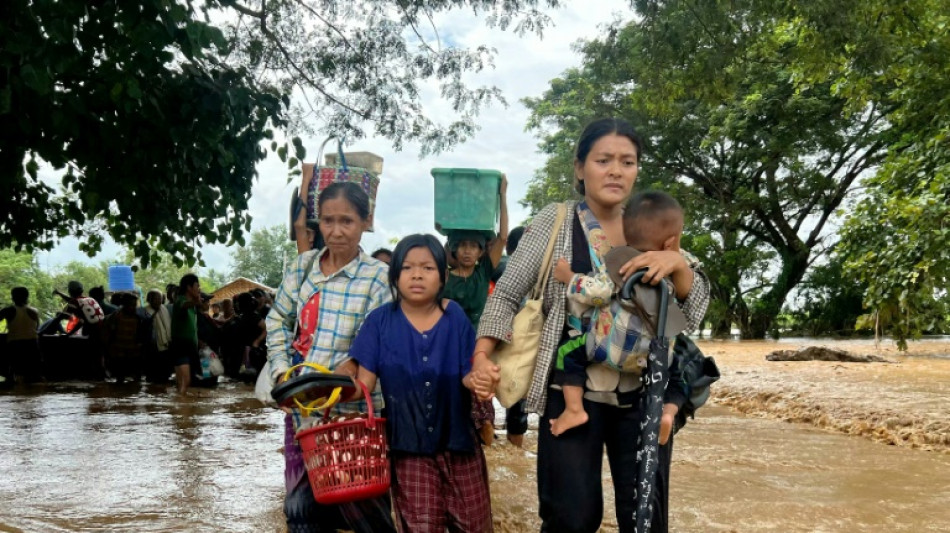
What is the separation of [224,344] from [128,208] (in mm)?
7177

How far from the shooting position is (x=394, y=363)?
10.2 feet

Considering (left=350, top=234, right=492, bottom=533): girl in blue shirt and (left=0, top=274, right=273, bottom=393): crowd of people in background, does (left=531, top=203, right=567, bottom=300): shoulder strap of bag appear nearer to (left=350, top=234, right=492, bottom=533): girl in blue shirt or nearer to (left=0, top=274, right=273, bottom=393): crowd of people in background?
(left=350, top=234, right=492, bottom=533): girl in blue shirt

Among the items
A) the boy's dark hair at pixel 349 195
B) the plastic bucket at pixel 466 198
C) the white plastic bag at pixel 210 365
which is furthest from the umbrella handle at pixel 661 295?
the white plastic bag at pixel 210 365

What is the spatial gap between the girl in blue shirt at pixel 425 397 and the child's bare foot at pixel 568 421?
0.64 m

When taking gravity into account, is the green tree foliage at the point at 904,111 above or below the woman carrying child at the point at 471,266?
above

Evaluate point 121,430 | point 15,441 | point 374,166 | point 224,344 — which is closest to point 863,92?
point 374,166

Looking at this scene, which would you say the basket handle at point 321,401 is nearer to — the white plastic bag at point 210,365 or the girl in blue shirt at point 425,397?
the girl in blue shirt at point 425,397

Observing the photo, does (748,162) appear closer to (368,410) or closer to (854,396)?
(854,396)

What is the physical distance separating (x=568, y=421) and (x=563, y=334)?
0.28m

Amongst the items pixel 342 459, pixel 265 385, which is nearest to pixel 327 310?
pixel 265 385

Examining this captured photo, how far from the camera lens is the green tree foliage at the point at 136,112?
531 cm

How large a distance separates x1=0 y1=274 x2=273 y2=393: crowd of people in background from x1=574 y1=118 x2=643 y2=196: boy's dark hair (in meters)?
9.31

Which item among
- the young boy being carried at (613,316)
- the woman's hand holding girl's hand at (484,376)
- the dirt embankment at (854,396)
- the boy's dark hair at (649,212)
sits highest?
the boy's dark hair at (649,212)

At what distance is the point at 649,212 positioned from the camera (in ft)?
8.32
